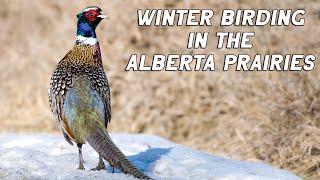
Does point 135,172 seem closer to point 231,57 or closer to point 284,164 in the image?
point 284,164

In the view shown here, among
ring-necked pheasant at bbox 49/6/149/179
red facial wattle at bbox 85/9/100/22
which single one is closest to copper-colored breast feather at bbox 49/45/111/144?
ring-necked pheasant at bbox 49/6/149/179

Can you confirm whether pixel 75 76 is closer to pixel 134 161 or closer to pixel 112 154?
pixel 112 154

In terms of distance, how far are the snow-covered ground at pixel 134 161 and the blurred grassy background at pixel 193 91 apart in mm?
1301

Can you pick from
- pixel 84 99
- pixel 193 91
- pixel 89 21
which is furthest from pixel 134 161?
pixel 193 91

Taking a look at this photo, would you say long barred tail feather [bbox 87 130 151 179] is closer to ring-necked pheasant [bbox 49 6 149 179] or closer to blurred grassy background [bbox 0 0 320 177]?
ring-necked pheasant [bbox 49 6 149 179]

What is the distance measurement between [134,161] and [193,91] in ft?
12.3

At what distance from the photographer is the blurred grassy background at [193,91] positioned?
25.4 ft

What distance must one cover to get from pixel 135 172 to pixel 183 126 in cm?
458

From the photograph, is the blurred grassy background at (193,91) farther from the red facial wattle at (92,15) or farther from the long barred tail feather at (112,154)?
the red facial wattle at (92,15)

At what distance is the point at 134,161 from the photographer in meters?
6.16

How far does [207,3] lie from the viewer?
32.4 feet

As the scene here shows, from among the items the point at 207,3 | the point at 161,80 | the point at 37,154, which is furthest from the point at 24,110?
the point at 37,154

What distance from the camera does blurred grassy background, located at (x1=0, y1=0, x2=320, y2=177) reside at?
25.4 feet

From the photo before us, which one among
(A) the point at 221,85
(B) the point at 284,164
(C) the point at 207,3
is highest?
(C) the point at 207,3
